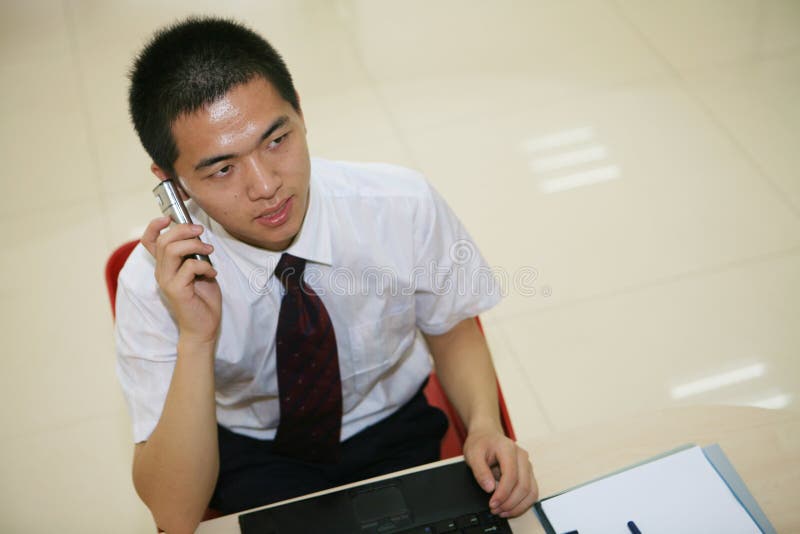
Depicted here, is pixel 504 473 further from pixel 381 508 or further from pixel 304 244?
pixel 304 244

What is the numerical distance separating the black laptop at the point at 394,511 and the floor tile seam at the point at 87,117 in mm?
1966

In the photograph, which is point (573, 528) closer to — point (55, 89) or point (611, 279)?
point (611, 279)

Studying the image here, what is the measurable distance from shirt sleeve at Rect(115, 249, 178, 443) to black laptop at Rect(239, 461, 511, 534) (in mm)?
314

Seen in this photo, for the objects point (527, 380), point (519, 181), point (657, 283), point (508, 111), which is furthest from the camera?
point (508, 111)

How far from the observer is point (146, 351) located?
1246 mm

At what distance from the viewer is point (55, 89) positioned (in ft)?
11.0

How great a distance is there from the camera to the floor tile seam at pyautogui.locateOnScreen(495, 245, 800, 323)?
7.81ft

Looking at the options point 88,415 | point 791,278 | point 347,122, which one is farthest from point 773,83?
point 88,415

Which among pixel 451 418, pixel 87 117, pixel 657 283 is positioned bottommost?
pixel 657 283

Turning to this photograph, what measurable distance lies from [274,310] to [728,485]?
0.75 metres

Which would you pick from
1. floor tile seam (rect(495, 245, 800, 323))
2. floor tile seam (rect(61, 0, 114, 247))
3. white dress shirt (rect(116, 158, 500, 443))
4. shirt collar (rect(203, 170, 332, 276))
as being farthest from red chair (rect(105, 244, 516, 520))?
floor tile seam (rect(61, 0, 114, 247))

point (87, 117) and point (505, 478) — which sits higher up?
point (87, 117)

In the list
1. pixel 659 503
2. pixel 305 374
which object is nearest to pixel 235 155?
pixel 305 374

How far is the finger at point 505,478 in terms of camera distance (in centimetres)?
98
